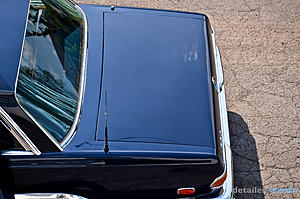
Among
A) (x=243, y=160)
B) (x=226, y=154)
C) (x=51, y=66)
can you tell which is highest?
(x=51, y=66)

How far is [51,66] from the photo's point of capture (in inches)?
113

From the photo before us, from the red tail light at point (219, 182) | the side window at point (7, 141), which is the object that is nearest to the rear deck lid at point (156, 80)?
the red tail light at point (219, 182)

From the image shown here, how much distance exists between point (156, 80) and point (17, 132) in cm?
119

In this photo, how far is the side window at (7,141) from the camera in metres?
2.48

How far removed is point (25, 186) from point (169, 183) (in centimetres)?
107

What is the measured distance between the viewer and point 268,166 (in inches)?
151

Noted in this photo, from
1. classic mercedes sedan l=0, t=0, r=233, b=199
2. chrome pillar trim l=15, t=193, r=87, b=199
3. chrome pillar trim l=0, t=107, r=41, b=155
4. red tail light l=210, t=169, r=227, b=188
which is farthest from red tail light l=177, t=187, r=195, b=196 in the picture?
chrome pillar trim l=0, t=107, r=41, b=155

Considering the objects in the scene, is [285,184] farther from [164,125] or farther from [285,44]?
[285,44]

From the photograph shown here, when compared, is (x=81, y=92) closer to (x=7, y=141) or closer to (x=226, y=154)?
(x=7, y=141)

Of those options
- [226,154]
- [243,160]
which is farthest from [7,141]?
[243,160]

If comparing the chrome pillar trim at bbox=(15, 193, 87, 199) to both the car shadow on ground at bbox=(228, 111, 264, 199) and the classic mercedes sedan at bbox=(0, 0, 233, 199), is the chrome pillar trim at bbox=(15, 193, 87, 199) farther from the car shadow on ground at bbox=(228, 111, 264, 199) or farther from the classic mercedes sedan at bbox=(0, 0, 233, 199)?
the car shadow on ground at bbox=(228, 111, 264, 199)

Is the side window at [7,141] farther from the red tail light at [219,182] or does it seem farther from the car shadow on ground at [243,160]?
the car shadow on ground at [243,160]

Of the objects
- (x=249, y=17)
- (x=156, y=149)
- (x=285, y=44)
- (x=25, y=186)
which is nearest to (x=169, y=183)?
(x=156, y=149)

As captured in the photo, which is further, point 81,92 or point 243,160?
point 243,160
